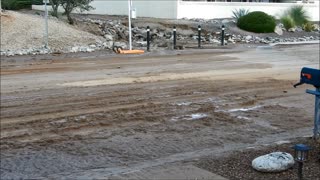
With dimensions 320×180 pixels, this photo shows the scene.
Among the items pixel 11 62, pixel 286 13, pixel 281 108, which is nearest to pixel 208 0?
pixel 286 13

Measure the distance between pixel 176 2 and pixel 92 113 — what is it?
91.2 feet

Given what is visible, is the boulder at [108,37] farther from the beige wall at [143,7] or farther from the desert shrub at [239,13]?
the desert shrub at [239,13]

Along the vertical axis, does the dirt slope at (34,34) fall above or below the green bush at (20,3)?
below

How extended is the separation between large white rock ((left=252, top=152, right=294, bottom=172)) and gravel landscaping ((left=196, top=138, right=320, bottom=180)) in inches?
2.0

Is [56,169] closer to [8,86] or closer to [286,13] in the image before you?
[8,86]

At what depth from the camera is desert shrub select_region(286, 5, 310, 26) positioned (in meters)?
39.3

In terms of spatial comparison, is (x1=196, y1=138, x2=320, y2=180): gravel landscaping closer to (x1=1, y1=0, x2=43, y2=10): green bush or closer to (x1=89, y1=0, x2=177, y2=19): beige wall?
(x1=89, y1=0, x2=177, y2=19): beige wall

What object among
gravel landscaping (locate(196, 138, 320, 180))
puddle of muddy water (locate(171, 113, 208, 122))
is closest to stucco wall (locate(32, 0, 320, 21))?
puddle of muddy water (locate(171, 113, 208, 122))

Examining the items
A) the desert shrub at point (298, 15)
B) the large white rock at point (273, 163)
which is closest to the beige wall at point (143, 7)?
the desert shrub at point (298, 15)

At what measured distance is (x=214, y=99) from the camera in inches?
452

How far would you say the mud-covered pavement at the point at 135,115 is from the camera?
7164mm

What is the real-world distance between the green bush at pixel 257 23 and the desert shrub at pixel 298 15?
17.4 ft

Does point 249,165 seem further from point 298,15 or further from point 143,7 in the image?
point 298,15

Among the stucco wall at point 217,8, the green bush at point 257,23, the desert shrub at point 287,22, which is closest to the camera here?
the green bush at point 257,23
